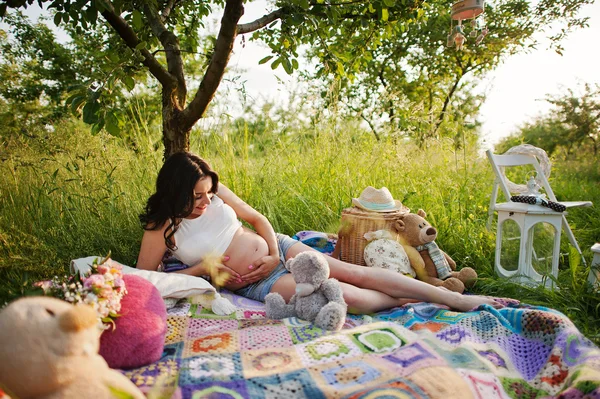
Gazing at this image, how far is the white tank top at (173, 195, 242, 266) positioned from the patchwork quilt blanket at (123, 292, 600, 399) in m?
0.35

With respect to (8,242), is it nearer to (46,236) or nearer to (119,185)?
(46,236)

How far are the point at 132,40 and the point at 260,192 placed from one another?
158 cm

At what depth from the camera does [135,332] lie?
1.58 m

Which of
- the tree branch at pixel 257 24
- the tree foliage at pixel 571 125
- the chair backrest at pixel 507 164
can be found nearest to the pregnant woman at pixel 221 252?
the tree branch at pixel 257 24

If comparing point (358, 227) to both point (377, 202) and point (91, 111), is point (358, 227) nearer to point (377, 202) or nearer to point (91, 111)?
point (377, 202)

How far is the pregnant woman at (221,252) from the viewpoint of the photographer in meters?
2.38

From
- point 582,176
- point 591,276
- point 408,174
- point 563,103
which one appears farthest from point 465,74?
point 591,276

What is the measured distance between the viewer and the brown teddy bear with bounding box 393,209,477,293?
289cm

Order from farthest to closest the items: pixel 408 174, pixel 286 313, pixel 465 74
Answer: pixel 465 74, pixel 408 174, pixel 286 313

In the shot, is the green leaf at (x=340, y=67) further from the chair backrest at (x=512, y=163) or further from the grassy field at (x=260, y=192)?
the chair backrest at (x=512, y=163)

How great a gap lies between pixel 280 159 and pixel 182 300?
214cm

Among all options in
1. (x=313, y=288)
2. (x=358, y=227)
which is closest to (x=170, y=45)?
(x=358, y=227)

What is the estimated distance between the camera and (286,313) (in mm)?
2131

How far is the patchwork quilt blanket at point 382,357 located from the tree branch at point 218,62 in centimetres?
149
